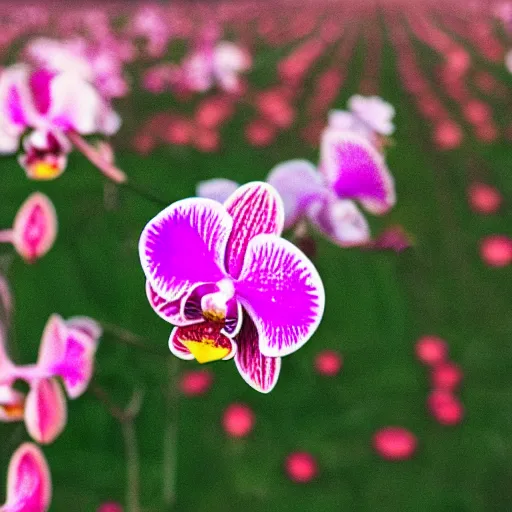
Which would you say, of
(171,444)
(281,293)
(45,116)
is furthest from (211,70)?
(281,293)

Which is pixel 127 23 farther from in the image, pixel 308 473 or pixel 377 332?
pixel 308 473

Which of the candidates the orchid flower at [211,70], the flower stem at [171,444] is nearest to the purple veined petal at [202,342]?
the flower stem at [171,444]

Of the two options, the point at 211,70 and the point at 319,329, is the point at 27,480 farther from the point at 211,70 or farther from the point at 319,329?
the point at 211,70

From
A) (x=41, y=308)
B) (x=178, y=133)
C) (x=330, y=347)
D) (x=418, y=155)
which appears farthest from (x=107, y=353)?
(x=418, y=155)

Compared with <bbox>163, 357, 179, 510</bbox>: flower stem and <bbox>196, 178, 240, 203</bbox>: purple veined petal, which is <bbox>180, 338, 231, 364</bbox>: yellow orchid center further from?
<bbox>163, 357, 179, 510</bbox>: flower stem

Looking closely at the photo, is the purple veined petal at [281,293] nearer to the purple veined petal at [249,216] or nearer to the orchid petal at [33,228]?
the purple veined petal at [249,216]

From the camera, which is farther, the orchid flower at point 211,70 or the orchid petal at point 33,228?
the orchid flower at point 211,70
